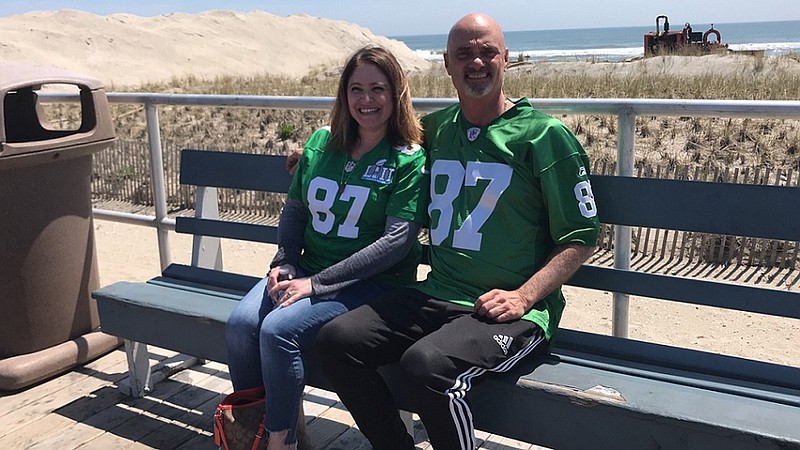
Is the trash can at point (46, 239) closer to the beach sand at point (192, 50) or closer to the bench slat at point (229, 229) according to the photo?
the bench slat at point (229, 229)

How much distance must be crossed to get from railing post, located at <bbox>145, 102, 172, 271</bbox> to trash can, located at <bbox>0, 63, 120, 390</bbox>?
0.63 ft

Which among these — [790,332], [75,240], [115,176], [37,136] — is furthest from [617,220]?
[115,176]

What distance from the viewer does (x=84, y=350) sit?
3.89 m

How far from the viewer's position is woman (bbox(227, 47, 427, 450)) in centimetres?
257

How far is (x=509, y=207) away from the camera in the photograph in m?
2.54

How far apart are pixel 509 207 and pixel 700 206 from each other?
0.58m

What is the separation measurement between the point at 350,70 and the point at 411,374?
44.2 inches

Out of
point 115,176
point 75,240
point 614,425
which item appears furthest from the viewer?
point 115,176

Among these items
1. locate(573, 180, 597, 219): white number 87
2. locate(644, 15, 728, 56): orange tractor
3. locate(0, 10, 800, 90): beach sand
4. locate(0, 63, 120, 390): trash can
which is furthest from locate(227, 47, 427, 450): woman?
locate(644, 15, 728, 56): orange tractor

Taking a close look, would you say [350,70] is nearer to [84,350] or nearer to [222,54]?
[84,350]

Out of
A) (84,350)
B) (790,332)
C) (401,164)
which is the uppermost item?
(401,164)

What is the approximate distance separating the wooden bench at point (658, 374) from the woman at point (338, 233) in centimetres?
20

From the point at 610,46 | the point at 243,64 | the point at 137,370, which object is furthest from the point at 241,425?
the point at 610,46

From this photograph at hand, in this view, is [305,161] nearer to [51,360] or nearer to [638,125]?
[51,360]
